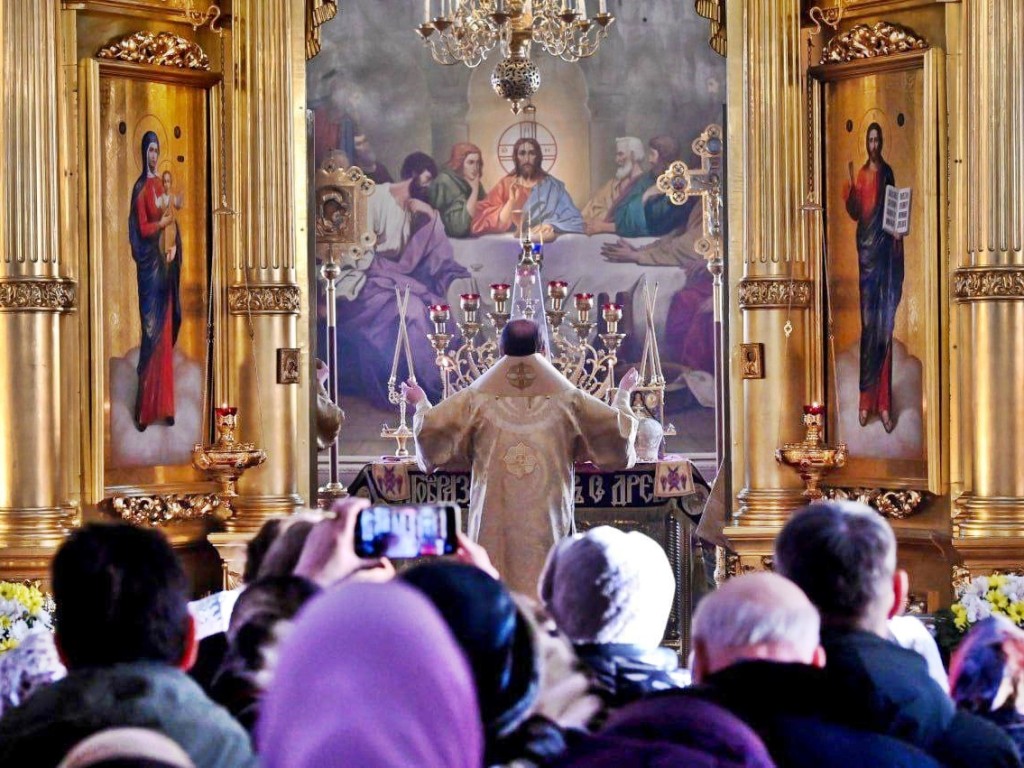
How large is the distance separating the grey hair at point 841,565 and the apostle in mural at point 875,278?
7.08 meters

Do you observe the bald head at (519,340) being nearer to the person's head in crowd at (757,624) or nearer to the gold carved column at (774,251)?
the gold carved column at (774,251)

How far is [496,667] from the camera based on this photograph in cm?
355

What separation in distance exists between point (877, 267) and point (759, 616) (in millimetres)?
7832

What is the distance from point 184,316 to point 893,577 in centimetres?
780

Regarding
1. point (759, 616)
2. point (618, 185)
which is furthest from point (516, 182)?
point (759, 616)

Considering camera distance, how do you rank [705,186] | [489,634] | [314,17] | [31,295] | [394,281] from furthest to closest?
[394,281], [705,186], [314,17], [31,295], [489,634]

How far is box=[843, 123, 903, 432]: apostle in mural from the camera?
11500mm

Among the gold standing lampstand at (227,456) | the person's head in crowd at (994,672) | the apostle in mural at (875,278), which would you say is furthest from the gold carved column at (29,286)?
the person's head in crowd at (994,672)

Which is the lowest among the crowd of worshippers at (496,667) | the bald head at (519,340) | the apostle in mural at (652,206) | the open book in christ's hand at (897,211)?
the crowd of worshippers at (496,667)

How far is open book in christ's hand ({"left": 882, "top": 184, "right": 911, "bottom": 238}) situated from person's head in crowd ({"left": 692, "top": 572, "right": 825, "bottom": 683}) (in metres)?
7.67

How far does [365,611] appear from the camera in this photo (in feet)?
10.4

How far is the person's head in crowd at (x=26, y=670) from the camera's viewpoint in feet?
16.1

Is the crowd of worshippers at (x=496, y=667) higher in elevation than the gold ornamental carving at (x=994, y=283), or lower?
lower

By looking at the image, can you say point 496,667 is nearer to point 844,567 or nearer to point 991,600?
point 844,567
